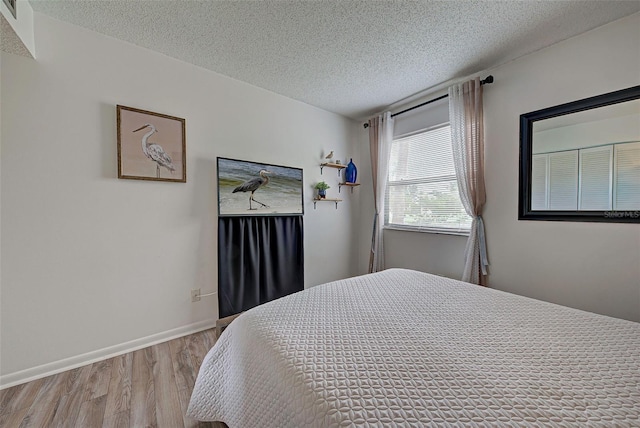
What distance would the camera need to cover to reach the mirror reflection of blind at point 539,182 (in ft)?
6.33

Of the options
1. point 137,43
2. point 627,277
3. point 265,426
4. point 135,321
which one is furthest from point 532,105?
point 135,321

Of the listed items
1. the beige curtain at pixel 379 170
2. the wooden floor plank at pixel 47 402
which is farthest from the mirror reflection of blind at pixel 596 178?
the wooden floor plank at pixel 47 402

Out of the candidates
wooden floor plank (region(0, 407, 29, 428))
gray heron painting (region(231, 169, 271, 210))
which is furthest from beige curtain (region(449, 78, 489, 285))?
wooden floor plank (region(0, 407, 29, 428))

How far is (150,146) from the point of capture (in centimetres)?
196

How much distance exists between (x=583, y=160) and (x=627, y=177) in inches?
9.8

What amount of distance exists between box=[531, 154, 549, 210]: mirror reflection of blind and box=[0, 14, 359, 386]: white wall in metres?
2.63

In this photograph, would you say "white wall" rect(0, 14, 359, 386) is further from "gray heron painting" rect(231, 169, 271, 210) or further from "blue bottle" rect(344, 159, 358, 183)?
"blue bottle" rect(344, 159, 358, 183)

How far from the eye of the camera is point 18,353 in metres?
1.54

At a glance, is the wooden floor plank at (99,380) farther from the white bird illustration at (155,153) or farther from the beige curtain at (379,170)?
the beige curtain at (379,170)

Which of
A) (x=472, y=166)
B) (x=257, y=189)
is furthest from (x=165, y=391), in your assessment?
(x=472, y=166)

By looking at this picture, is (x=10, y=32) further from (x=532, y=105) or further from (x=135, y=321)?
(x=532, y=105)

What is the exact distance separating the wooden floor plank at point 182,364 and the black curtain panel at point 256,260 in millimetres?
382

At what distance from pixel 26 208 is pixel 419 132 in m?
3.44

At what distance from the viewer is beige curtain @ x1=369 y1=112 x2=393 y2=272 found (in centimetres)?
301
